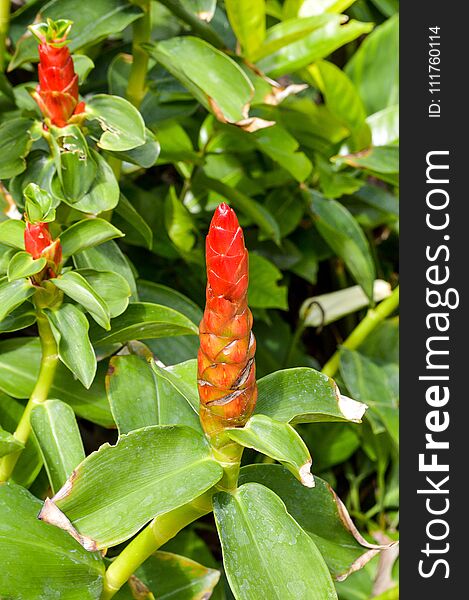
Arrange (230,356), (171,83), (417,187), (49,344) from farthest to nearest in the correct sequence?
(417,187)
(171,83)
(49,344)
(230,356)

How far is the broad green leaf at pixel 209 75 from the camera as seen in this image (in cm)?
80

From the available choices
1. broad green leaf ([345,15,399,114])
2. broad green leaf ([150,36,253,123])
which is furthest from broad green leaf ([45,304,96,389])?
broad green leaf ([345,15,399,114])

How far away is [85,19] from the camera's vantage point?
84 cm

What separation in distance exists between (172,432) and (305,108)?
74 cm

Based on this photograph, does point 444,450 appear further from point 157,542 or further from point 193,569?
point 157,542

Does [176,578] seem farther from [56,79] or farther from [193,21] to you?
[193,21]

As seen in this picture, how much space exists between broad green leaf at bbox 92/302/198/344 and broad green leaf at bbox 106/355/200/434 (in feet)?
0.09

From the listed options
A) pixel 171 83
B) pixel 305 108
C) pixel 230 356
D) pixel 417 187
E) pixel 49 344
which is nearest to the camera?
pixel 230 356

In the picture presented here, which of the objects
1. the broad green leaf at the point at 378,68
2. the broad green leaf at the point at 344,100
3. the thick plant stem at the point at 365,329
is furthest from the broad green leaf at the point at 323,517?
the broad green leaf at the point at 378,68

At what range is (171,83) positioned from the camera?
96 centimetres

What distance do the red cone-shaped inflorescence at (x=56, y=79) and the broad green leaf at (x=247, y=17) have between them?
0.34 m

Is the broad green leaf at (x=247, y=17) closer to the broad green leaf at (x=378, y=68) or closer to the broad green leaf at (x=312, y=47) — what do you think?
the broad green leaf at (x=312, y=47)

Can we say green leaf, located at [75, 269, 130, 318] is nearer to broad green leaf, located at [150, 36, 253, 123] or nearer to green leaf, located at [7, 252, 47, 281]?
green leaf, located at [7, 252, 47, 281]

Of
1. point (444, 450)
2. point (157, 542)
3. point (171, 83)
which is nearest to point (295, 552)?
point (157, 542)
